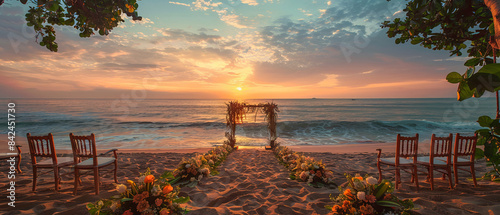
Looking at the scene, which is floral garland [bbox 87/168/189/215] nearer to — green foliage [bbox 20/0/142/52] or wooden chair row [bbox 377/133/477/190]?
green foliage [bbox 20/0/142/52]

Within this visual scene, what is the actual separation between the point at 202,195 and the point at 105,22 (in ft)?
11.6

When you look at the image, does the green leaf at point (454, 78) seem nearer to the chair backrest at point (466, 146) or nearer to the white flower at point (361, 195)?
the white flower at point (361, 195)

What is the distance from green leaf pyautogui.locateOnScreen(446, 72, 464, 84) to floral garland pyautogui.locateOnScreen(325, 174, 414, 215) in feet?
6.14

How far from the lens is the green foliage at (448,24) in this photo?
2.48 metres

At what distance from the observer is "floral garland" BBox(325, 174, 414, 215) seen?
2.70 meters

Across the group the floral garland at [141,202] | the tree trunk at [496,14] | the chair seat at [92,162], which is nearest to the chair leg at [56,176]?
the chair seat at [92,162]

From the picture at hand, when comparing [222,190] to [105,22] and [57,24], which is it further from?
[57,24]

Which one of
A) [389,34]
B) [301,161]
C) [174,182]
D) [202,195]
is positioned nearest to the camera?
[389,34]

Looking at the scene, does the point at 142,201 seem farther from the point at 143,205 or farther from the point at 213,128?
the point at 213,128

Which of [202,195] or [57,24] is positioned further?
[202,195]

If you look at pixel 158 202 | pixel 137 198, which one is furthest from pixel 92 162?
pixel 158 202

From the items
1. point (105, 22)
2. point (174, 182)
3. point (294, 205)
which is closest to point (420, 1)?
point (294, 205)

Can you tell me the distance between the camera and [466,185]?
4.84 metres

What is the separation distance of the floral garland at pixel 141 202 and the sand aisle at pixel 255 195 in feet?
3.58
